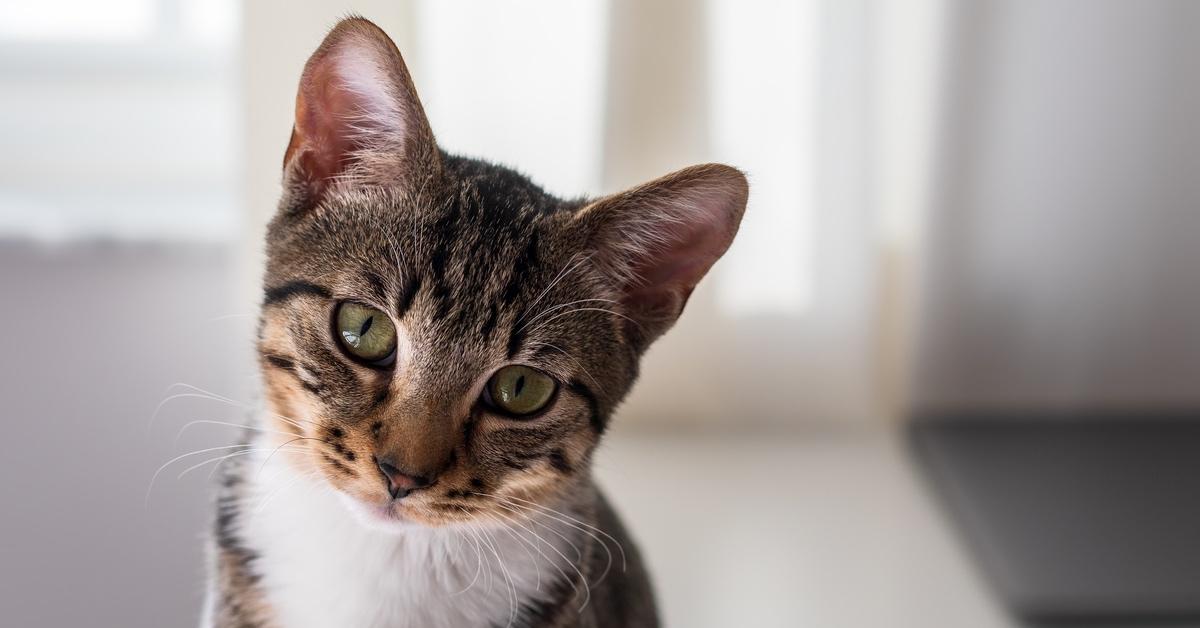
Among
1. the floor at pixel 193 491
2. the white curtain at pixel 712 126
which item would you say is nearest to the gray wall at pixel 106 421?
the floor at pixel 193 491

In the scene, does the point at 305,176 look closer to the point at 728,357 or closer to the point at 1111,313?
the point at 728,357

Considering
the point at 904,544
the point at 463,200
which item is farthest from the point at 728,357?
the point at 463,200

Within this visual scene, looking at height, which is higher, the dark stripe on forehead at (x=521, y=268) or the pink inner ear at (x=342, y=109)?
the pink inner ear at (x=342, y=109)

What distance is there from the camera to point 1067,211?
1885 mm

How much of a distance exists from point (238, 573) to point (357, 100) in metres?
0.42

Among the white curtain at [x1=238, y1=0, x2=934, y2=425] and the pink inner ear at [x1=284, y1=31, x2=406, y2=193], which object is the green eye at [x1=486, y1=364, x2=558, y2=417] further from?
the white curtain at [x1=238, y1=0, x2=934, y2=425]

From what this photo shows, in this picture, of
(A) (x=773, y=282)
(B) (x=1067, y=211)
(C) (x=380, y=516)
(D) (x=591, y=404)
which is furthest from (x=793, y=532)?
(C) (x=380, y=516)

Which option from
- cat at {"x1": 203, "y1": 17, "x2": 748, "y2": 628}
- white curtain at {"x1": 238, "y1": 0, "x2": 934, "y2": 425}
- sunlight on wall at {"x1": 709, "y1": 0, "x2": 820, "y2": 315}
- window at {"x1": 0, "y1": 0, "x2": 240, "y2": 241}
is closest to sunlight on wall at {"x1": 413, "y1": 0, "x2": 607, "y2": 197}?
white curtain at {"x1": 238, "y1": 0, "x2": 934, "y2": 425}

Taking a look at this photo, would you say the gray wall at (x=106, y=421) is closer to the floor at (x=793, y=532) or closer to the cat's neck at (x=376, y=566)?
the cat's neck at (x=376, y=566)

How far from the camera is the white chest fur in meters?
0.96

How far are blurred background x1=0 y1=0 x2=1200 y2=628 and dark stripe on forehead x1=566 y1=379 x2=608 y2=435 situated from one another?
0.59 meters

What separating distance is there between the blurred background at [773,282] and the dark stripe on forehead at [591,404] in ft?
1.93

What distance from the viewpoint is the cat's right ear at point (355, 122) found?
2.77ft

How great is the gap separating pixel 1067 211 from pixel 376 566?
1397 mm
